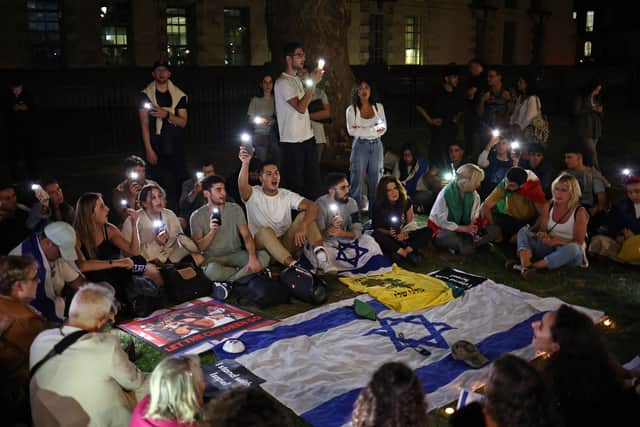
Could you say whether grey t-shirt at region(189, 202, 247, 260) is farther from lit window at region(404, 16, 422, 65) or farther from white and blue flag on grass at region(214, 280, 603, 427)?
lit window at region(404, 16, 422, 65)

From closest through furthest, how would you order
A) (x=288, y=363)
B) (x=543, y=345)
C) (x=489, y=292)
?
1. (x=543, y=345)
2. (x=288, y=363)
3. (x=489, y=292)

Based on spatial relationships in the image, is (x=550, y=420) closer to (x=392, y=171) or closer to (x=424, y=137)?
(x=392, y=171)

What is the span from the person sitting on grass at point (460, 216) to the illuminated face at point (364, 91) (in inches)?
60.8

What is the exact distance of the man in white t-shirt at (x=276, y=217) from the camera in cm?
644

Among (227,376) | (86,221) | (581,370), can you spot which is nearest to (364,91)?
(86,221)

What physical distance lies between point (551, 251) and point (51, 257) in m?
4.53

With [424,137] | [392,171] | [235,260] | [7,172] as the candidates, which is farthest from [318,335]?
[424,137]

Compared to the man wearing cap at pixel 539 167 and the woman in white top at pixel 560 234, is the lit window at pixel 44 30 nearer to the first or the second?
the man wearing cap at pixel 539 167

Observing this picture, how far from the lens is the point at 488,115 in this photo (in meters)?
10.2

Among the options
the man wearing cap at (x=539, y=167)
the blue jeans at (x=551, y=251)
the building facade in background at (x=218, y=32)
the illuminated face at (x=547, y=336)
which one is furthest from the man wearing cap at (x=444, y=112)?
the building facade in background at (x=218, y=32)

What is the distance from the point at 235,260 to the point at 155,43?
13433 mm

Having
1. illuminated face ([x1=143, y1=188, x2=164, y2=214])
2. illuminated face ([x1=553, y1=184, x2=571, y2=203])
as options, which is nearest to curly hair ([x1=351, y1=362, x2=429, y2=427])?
illuminated face ([x1=143, y1=188, x2=164, y2=214])

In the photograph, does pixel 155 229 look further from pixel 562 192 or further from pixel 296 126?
pixel 562 192

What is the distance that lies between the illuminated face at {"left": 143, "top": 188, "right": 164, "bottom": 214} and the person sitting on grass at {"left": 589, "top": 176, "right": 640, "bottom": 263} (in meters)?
4.23
